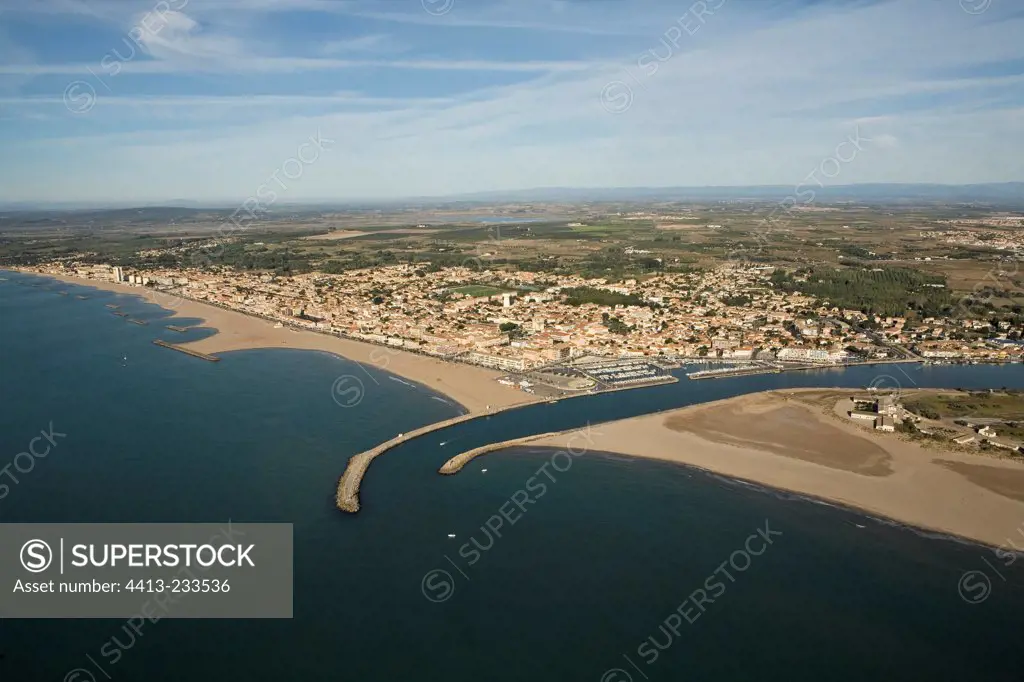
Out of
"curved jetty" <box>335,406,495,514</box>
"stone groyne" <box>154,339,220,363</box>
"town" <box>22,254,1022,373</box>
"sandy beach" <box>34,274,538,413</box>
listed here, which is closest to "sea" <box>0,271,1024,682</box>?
"curved jetty" <box>335,406,495,514</box>

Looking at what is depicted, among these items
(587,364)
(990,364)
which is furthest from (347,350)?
(990,364)

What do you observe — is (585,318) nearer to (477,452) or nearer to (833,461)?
(477,452)

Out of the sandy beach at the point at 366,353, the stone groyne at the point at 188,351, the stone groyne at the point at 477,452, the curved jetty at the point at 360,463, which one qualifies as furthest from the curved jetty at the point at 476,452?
the stone groyne at the point at 188,351

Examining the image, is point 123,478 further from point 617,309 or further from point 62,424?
point 617,309

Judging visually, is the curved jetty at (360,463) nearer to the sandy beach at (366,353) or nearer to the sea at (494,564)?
the sea at (494,564)

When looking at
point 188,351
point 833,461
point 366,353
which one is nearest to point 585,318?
point 366,353

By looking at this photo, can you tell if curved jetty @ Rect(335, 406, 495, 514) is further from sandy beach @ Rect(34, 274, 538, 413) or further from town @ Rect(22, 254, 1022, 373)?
town @ Rect(22, 254, 1022, 373)
